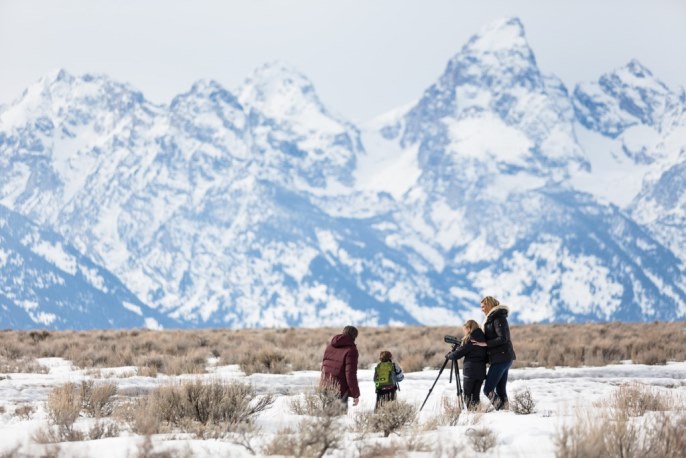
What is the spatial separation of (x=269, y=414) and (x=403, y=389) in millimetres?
4449

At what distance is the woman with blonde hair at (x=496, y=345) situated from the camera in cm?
1178

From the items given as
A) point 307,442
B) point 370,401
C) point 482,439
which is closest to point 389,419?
point 482,439

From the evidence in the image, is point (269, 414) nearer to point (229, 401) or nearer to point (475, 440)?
point (229, 401)

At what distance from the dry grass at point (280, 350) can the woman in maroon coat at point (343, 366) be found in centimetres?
644

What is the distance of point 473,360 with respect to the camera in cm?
1192

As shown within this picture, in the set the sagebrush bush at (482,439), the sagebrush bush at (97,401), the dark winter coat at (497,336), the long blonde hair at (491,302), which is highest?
the long blonde hair at (491,302)

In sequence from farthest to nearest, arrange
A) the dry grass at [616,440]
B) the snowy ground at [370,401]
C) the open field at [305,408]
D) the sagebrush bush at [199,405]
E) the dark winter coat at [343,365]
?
the dark winter coat at [343,365]
the sagebrush bush at [199,405]
the snowy ground at [370,401]
the open field at [305,408]
the dry grass at [616,440]

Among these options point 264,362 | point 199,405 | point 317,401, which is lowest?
point 317,401

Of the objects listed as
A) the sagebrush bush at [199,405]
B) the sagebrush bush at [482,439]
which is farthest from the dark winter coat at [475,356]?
the sagebrush bush at [199,405]

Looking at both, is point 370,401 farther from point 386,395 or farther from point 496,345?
point 496,345

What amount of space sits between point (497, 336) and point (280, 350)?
11.7m

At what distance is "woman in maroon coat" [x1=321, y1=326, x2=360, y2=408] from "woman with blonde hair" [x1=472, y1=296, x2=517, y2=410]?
68.8 inches

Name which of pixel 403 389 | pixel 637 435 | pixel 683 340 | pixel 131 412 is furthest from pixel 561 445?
pixel 683 340

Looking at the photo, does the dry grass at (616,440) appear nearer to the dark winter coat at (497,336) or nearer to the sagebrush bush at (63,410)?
the dark winter coat at (497,336)
